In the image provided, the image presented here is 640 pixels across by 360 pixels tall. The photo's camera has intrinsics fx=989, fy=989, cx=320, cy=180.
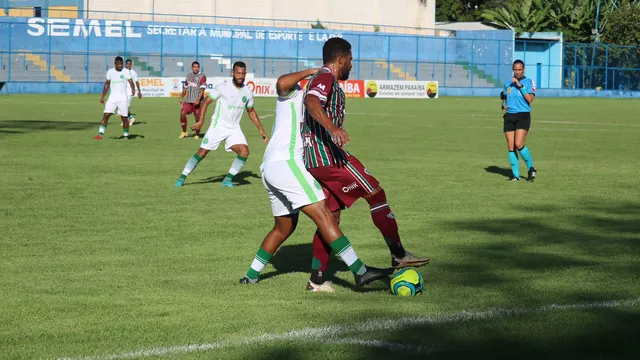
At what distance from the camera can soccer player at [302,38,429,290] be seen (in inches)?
294

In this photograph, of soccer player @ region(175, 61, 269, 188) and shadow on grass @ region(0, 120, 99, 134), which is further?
shadow on grass @ region(0, 120, 99, 134)

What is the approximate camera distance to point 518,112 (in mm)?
17000

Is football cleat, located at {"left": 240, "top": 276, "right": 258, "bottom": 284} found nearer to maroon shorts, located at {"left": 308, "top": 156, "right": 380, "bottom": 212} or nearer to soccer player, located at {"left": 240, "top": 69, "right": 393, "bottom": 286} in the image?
soccer player, located at {"left": 240, "top": 69, "right": 393, "bottom": 286}

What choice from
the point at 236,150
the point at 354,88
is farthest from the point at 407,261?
the point at 354,88

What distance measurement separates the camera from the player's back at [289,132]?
25.3ft

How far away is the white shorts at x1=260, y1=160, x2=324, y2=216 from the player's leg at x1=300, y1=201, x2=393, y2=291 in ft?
0.23

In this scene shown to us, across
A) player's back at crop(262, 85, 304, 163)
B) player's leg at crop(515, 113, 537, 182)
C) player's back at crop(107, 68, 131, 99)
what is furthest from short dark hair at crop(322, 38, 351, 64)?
player's back at crop(107, 68, 131, 99)

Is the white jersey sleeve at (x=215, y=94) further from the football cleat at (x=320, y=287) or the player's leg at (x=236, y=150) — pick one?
the football cleat at (x=320, y=287)

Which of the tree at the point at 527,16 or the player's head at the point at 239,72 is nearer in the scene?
the player's head at the point at 239,72

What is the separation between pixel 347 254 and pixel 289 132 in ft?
3.48

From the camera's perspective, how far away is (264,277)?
8414 mm

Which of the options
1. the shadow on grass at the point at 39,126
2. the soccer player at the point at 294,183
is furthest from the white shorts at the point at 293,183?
the shadow on grass at the point at 39,126

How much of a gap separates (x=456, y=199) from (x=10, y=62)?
165 ft

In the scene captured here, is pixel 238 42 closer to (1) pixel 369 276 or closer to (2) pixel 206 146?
(2) pixel 206 146
